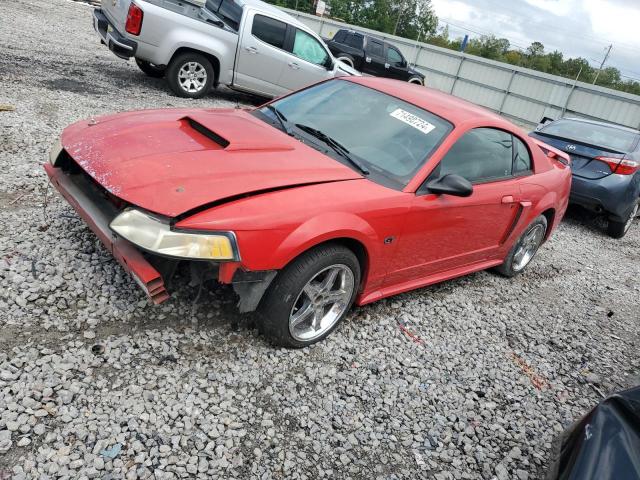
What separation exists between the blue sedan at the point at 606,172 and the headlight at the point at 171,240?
19.6 feet

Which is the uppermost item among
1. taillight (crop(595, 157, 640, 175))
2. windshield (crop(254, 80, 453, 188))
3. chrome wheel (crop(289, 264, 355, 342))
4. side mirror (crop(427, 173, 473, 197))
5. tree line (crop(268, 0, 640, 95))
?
tree line (crop(268, 0, 640, 95))

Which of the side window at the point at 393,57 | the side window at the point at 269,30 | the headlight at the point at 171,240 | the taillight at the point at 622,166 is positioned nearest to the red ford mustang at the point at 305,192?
the headlight at the point at 171,240

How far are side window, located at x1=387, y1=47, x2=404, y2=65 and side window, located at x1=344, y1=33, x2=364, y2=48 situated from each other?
1061 mm

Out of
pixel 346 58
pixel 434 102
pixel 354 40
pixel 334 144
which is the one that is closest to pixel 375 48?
pixel 354 40

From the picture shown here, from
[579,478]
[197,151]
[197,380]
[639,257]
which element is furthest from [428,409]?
[639,257]

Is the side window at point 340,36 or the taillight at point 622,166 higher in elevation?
the side window at point 340,36

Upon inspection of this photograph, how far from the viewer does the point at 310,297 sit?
291 centimetres

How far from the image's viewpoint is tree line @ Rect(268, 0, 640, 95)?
6569 centimetres

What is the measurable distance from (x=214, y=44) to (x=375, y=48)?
9.71 meters

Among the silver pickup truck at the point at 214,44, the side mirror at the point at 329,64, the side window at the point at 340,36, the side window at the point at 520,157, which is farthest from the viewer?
the side window at the point at 340,36

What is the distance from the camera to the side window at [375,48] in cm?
1619

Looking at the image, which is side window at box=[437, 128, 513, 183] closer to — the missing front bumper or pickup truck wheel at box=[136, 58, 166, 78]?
the missing front bumper

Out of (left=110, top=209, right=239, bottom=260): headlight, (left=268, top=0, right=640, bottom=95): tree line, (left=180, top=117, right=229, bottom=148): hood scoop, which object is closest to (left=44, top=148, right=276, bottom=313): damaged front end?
(left=110, top=209, right=239, bottom=260): headlight

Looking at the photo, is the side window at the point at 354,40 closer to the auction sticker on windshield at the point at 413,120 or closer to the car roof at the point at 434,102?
the car roof at the point at 434,102
